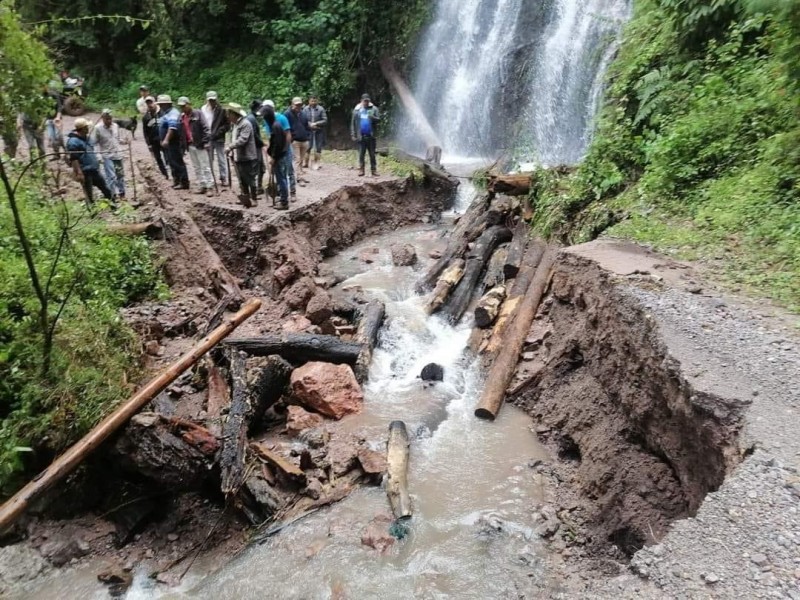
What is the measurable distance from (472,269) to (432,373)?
2716 millimetres

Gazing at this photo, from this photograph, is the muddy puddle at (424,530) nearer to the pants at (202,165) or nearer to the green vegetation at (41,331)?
the green vegetation at (41,331)

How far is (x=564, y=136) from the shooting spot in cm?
1494

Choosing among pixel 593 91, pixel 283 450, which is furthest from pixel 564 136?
pixel 283 450

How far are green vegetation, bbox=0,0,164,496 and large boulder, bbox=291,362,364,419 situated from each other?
2024mm

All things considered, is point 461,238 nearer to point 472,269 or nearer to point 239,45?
point 472,269

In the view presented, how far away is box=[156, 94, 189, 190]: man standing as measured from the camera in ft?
35.8

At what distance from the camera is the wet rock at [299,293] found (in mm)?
9016

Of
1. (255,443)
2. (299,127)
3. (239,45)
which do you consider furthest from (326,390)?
(239,45)

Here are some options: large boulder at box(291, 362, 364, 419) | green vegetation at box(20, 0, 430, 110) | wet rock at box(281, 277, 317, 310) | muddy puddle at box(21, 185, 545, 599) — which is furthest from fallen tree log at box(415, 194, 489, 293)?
green vegetation at box(20, 0, 430, 110)

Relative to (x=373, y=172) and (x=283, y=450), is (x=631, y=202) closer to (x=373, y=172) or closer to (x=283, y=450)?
(x=283, y=450)

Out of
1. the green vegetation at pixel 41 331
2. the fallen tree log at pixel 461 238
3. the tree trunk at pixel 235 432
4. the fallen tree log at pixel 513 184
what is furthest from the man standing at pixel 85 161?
the fallen tree log at pixel 513 184

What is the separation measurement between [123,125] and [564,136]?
45.7ft

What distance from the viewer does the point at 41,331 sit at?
5789 millimetres

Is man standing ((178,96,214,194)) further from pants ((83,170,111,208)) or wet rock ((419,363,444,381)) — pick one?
wet rock ((419,363,444,381))
